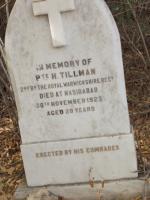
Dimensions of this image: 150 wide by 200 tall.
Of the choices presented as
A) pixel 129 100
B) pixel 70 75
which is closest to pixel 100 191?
pixel 70 75

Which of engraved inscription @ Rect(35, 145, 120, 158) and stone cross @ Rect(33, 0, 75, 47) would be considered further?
engraved inscription @ Rect(35, 145, 120, 158)

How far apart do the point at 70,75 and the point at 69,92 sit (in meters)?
0.14

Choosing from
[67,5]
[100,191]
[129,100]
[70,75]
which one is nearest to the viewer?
[67,5]

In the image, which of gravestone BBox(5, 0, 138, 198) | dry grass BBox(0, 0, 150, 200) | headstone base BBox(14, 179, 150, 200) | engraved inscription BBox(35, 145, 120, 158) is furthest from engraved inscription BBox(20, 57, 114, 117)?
dry grass BBox(0, 0, 150, 200)

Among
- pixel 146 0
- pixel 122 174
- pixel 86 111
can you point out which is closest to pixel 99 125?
pixel 86 111

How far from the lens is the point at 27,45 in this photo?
4254mm

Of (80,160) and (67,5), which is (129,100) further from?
(67,5)

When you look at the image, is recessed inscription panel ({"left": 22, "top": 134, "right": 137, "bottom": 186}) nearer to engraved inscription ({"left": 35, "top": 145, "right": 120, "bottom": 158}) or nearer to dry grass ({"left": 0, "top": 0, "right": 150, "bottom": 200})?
engraved inscription ({"left": 35, "top": 145, "right": 120, "bottom": 158})

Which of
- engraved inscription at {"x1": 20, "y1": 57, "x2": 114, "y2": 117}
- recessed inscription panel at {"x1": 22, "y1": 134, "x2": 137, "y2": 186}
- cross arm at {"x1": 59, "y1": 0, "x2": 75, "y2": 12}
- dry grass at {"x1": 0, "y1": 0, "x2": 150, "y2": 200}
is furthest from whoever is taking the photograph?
dry grass at {"x1": 0, "y1": 0, "x2": 150, "y2": 200}

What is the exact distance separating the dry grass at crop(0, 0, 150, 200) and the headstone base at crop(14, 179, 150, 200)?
0.08 m

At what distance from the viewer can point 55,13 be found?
13.6ft

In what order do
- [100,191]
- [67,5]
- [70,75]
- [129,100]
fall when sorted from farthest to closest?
[129,100]
[100,191]
[70,75]
[67,5]

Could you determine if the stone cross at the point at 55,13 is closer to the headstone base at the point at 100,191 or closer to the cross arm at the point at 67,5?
the cross arm at the point at 67,5

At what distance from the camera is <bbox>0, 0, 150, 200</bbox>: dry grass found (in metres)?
5.28
